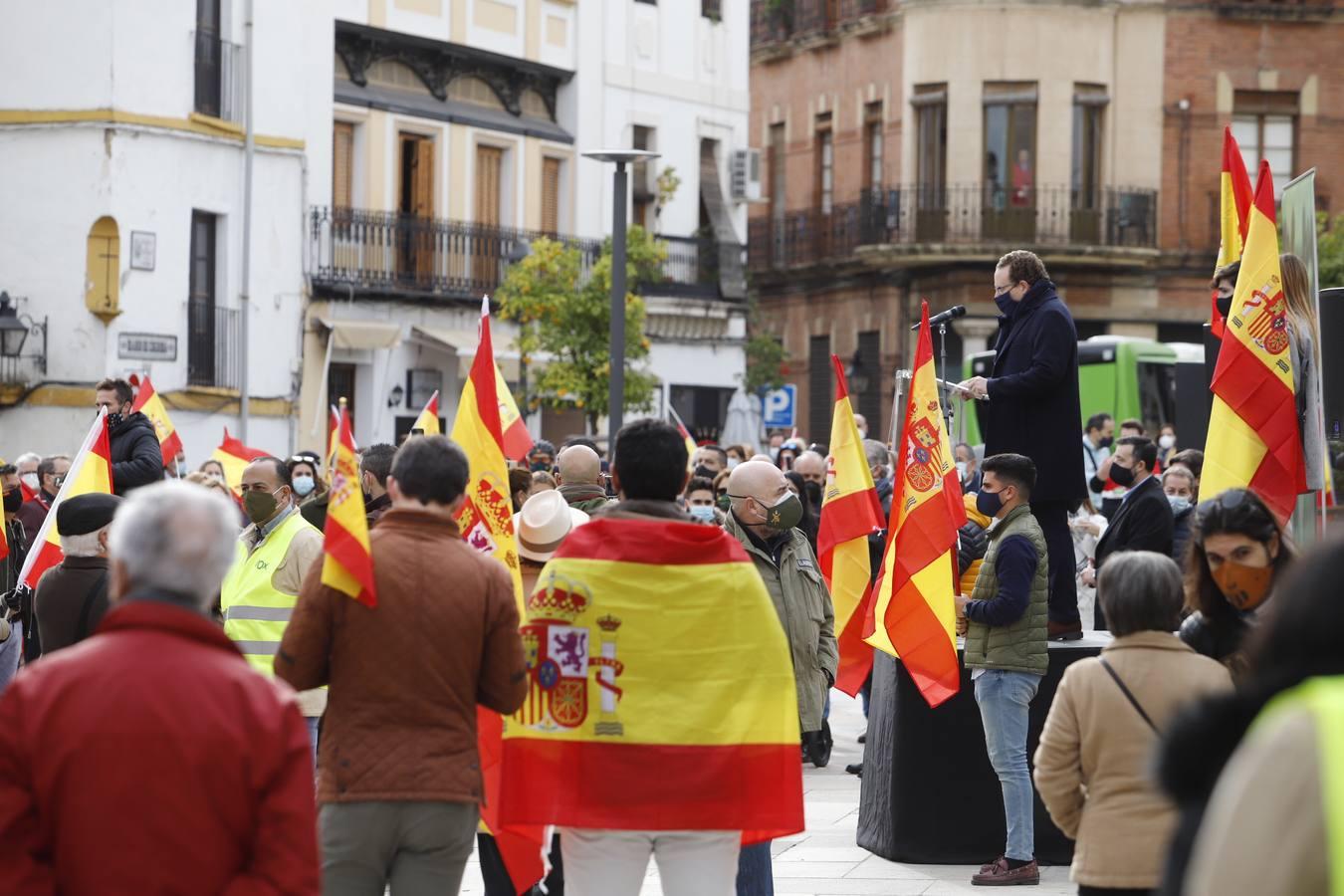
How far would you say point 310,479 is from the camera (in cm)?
1512

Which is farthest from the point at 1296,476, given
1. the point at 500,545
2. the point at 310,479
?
the point at 310,479

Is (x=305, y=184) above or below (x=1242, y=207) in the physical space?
above

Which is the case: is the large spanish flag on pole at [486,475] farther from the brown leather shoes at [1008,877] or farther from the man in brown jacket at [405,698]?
the brown leather shoes at [1008,877]

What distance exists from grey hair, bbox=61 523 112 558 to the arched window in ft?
76.0

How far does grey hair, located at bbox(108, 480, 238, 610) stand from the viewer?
4820 millimetres

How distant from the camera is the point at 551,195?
38781 millimetres

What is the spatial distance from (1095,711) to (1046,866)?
4956 mm

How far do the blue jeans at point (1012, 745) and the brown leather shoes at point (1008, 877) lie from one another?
0.05 metres

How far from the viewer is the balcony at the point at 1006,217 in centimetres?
4456

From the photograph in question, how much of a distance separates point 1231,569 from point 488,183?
31.3 meters

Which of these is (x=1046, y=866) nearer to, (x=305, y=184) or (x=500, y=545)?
(x=500, y=545)

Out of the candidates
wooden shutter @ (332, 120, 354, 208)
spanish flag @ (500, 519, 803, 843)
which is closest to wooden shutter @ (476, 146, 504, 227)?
wooden shutter @ (332, 120, 354, 208)

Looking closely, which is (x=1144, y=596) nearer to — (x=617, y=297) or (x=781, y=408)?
(x=617, y=297)

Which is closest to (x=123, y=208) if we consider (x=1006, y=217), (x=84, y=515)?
(x=1006, y=217)
